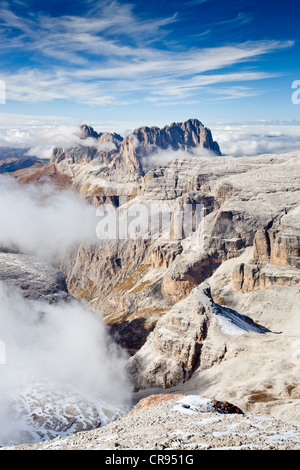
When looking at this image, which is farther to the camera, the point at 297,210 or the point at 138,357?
the point at 297,210

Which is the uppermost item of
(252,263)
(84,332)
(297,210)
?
(297,210)

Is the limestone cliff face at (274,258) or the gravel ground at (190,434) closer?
the gravel ground at (190,434)

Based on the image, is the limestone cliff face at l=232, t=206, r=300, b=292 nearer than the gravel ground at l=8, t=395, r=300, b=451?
No

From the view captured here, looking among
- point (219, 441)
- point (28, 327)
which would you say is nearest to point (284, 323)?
point (28, 327)

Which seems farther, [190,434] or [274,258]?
[274,258]

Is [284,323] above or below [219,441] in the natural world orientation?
below

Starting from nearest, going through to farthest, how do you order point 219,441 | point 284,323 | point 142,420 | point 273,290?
point 219,441 < point 142,420 < point 284,323 < point 273,290

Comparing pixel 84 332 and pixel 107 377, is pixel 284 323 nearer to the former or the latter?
pixel 107 377

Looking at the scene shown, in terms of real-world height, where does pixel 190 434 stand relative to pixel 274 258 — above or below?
above
